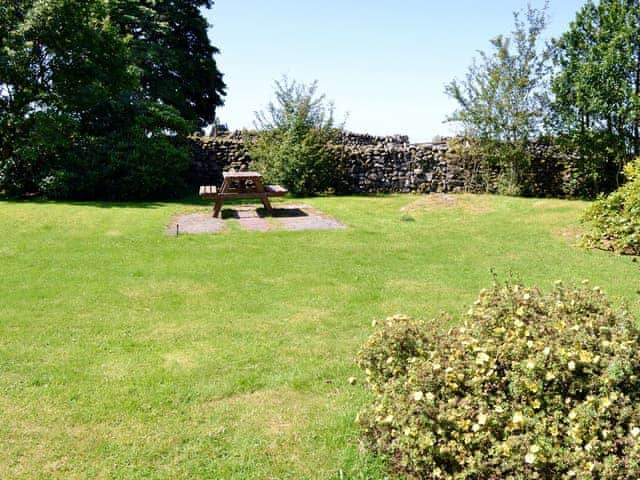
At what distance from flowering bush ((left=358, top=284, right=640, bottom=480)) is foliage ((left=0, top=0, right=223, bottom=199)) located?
1350 centimetres

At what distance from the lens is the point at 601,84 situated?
47.1 feet

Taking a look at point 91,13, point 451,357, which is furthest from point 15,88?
point 451,357

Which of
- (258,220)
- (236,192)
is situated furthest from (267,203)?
(258,220)

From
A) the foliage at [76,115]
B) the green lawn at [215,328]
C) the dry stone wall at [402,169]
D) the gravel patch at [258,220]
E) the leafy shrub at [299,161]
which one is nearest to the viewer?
the green lawn at [215,328]

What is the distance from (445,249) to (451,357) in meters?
5.81

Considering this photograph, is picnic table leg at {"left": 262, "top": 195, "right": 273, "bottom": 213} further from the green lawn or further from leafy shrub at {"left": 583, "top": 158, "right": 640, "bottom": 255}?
leafy shrub at {"left": 583, "top": 158, "right": 640, "bottom": 255}

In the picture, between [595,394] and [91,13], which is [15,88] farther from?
[595,394]

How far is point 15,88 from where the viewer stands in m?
15.3

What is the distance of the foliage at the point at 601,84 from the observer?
14188 millimetres

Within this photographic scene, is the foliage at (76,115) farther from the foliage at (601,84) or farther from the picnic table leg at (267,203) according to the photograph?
the foliage at (601,84)

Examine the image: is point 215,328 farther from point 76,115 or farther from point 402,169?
point 402,169

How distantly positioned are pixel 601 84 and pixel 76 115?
15380 mm

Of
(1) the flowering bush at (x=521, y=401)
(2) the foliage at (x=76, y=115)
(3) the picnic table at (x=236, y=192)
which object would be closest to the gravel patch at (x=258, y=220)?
(3) the picnic table at (x=236, y=192)

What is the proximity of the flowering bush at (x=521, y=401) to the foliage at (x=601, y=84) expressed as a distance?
1366 cm
